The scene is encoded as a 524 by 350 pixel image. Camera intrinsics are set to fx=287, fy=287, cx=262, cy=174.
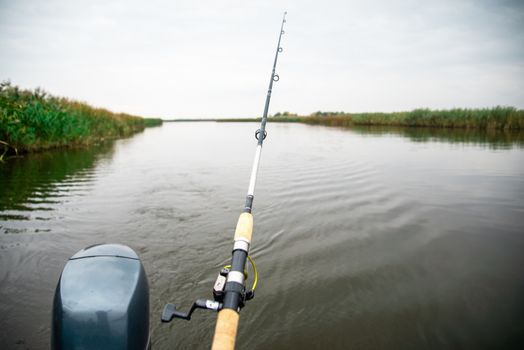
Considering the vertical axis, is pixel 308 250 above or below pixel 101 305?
below

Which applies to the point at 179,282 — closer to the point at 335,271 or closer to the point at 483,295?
the point at 335,271

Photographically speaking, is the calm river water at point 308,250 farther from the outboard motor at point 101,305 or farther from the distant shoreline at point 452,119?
the distant shoreline at point 452,119

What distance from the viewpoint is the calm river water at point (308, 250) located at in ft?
7.71

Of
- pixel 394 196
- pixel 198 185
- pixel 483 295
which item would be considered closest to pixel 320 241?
pixel 483 295

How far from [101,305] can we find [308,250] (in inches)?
109

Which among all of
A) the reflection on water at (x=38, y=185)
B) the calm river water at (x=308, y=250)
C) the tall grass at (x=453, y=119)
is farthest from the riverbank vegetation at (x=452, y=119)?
the reflection on water at (x=38, y=185)

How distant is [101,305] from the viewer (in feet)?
4.34

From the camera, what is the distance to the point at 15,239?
152 inches

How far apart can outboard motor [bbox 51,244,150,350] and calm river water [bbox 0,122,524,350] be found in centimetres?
96

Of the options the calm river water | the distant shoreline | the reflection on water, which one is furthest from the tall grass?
the reflection on water

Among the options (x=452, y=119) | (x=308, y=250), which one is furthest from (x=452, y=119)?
(x=308, y=250)

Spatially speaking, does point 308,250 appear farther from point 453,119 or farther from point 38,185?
point 453,119

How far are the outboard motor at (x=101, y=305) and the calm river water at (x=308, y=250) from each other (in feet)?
3.15

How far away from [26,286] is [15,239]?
143 centimetres
